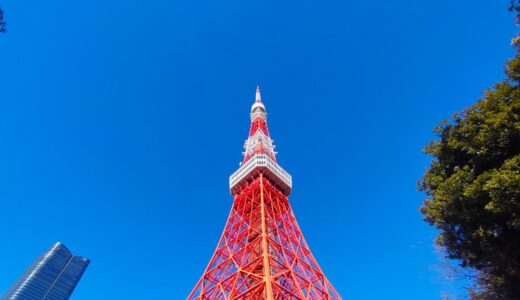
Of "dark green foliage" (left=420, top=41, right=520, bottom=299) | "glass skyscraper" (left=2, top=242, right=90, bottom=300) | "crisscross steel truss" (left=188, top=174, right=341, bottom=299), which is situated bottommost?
"dark green foliage" (left=420, top=41, right=520, bottom=299)

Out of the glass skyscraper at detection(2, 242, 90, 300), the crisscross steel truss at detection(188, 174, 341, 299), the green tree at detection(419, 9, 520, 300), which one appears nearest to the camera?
the green tree at detection(419, 9, 520, 300)

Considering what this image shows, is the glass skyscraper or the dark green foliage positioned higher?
the glass skyscraper

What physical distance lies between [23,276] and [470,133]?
106 meters

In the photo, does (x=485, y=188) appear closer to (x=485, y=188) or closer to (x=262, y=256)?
(x=485, y=188)

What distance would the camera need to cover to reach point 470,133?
229 inches

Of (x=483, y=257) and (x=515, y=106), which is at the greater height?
(x=515, y=106)

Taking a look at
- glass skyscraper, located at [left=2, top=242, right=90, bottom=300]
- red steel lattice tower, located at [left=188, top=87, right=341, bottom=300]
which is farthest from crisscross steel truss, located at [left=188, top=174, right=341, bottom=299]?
glass skyscraper, located at [left=2, top=242, right=90, bottom=300]

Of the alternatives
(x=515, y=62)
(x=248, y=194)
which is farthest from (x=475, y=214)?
(x=248, y=194)

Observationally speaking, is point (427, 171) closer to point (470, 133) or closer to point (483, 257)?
point (470, 133)

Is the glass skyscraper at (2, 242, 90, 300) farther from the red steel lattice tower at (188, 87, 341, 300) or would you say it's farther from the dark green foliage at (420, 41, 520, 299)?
the dark green foliage at (420, 41, 520, 299)

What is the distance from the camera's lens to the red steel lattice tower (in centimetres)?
1406

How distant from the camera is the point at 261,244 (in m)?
16.6

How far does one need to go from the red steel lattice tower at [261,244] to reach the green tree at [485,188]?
7432mm

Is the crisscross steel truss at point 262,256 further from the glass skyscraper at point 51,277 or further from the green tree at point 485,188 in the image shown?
the glass skyscraper at point 51,277
